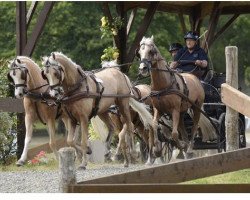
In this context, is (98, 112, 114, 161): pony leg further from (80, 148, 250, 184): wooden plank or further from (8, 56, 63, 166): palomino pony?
(80, 148, 250, 184): wooden plank

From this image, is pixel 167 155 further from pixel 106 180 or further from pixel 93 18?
pixel 93 18

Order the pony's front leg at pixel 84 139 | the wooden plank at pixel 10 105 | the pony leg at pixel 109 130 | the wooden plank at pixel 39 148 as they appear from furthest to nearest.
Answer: the wooden plank at pixel 39 148
the wooden plank at pixel 10 105
the pony leg at pixel 109 130
the pony's front leg at pixel 84 139

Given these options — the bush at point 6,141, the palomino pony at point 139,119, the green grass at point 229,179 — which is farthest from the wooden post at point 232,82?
the bush at point 6,141

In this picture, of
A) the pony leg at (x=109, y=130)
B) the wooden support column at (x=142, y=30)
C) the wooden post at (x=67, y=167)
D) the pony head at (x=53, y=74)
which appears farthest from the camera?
the wooden support column at (x=142, y=30)

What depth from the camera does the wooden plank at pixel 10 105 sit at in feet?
55.5

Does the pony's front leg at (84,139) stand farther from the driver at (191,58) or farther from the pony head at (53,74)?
the driver at (191,58)

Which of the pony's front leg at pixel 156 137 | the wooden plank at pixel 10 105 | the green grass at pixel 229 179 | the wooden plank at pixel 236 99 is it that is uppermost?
the wooden plank at pixel 236 99

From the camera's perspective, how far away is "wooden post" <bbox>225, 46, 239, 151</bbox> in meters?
12.1

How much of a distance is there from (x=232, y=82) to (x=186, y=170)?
15.0 feet

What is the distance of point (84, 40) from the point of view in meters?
38.6

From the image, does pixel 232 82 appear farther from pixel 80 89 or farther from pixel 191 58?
pixel 191 58

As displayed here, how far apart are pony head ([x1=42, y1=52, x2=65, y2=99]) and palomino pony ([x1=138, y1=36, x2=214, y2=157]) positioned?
144 cm

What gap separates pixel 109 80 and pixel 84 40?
23.6m

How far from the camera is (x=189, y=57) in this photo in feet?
54.0
